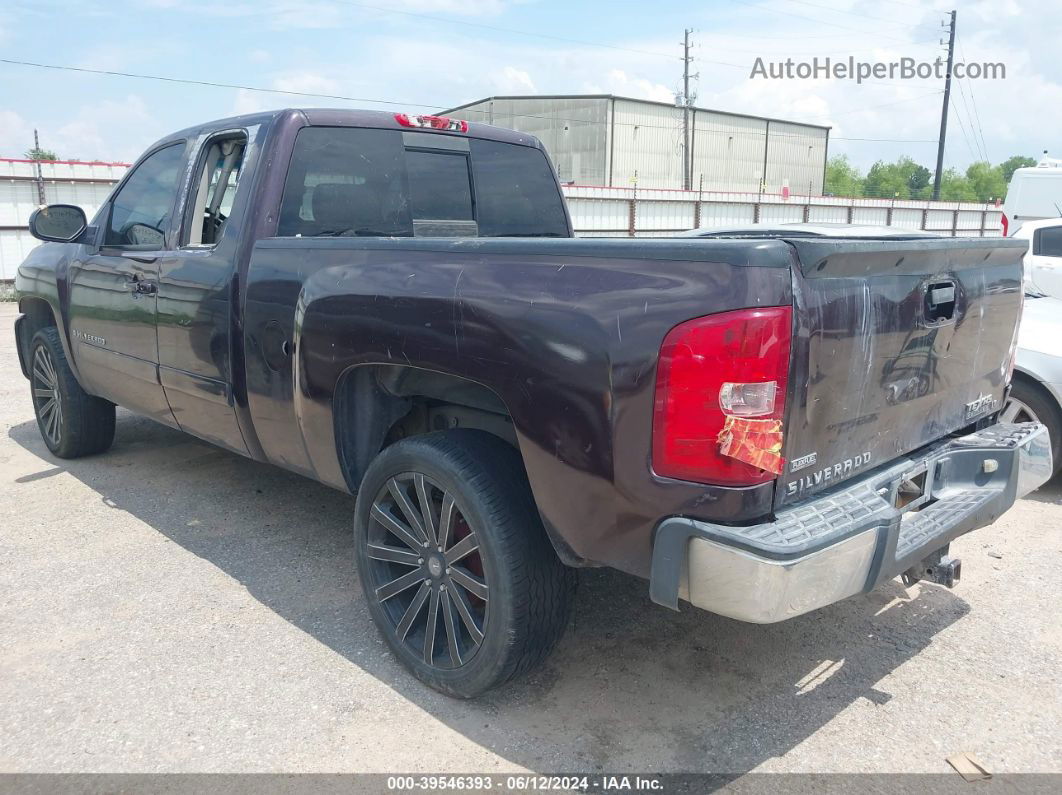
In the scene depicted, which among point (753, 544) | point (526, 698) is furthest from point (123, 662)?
point (753, 544)

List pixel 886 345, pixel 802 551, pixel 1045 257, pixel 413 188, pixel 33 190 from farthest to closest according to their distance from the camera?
pixel 33 190
pixel 1045 257
pixel 413 188
pixel 886 345
pixel 802 551

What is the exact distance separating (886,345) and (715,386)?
72 cm

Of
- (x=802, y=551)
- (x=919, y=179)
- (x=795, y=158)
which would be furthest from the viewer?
(x=919, y=179)

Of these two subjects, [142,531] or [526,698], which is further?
[142,531]

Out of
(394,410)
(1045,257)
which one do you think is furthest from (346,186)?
(1045,257)

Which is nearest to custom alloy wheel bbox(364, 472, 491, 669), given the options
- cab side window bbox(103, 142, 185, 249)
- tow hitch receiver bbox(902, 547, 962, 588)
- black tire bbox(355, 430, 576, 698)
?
black tire bbox(355, 430, 576, 698)

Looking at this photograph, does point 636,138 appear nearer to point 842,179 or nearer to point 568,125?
point 568,125

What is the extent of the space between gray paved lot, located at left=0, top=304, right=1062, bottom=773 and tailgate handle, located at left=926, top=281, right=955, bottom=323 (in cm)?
131

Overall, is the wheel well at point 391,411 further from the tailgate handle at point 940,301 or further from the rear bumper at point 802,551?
the tailgate handle at point 940,301

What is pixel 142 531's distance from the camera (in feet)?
14.5

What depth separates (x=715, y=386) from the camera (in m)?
2.12

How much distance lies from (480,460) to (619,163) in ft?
155

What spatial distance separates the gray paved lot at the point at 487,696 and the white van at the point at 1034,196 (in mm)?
9437

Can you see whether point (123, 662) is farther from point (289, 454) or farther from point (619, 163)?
point (619, 163)
